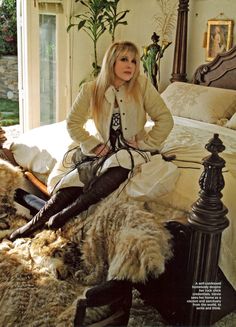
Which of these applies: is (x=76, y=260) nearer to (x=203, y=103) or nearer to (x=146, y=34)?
(x=203, y=103)

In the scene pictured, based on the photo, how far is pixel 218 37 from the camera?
3.58 meters

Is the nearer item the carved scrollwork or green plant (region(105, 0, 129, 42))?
the carved scrollwork

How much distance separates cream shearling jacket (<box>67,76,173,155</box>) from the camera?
2.08 metres

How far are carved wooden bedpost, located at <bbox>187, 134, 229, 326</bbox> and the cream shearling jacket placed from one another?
65 centimetres

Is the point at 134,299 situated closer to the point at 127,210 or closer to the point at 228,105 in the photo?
the point at 127,210

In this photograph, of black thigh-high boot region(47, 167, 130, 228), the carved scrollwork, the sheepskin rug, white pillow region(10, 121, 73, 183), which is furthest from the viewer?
white pillow region(10, 121, 73, 183)

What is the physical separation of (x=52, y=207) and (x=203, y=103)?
63.9 inches

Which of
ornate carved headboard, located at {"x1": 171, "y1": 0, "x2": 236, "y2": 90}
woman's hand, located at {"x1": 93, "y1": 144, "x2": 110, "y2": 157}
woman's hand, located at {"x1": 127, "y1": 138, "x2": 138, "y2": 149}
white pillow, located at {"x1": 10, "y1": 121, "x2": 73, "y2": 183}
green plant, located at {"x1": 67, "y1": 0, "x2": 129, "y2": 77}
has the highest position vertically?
green plant, located at {"x1": 67, "y1": 0, "x2": 129, "y2": 77}

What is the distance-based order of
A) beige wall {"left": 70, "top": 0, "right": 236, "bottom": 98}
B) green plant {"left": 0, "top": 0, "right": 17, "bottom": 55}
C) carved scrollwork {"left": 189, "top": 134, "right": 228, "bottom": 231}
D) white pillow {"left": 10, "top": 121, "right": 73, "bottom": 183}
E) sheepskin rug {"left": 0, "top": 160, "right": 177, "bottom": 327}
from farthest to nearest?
green plant {"left": 0, "top": 0, "right": 17, "bottom": 55} < beige wall {"left": 70, "top": 0, "right": 236, "bottom": 98} < white pillow {"left": 10, "top": 121, "right": 73, "bottom": 183} < sheepskin rug {"left": 0, "top": 160, "right": 177, "bottom": 327} < carved scrollwork {"left": 189, "top": 134, "right": 228, "bottom": 231}

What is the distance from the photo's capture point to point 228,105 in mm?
3166

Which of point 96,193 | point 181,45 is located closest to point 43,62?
point 181,45

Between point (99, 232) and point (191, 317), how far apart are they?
0.54m

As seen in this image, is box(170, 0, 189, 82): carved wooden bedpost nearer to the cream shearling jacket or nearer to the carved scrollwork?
the cream shearling jacket

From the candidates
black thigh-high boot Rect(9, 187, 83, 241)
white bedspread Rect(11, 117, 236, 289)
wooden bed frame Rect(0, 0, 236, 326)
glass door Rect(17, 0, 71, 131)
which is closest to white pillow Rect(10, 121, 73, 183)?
white bedspread Rect(11, 117, 236, 289)
